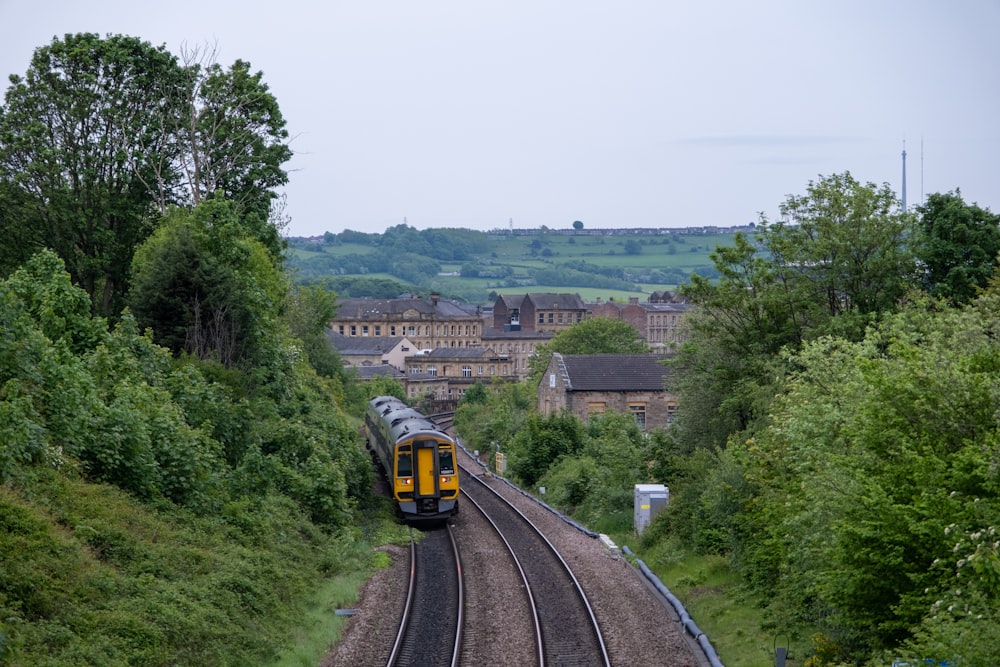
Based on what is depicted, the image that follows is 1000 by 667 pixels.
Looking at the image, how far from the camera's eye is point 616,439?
37438 millimetres

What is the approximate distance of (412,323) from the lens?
123438 mm

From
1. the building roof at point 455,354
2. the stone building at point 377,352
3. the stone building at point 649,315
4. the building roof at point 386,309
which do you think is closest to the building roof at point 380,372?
the building roof at point 455,354

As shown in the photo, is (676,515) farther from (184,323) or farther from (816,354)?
(184,323)

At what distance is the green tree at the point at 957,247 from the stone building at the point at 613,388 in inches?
739

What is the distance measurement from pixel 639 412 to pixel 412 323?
78294 millimetres

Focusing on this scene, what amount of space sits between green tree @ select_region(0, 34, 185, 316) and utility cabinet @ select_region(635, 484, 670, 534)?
61.7 ft

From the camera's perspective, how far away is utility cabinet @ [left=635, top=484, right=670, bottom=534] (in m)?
25.1

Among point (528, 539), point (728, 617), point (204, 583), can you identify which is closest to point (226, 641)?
point (204, 583)

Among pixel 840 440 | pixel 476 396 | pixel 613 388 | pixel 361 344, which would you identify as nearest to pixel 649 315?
pixel 361 344

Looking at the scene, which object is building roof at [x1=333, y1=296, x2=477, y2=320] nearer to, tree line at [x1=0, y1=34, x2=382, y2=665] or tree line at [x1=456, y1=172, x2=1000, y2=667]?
tree line at [x1=0, y1=34, x2=382, y2=665]

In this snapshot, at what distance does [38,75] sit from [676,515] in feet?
81.2

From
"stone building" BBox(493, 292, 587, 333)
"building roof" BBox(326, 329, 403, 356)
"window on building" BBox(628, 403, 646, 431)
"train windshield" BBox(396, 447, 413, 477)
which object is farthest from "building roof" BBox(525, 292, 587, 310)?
"train windshield" BBox(396, 447, 413, 477)

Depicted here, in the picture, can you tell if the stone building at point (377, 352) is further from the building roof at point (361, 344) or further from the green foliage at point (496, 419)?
the green foliage at point (496, 419)

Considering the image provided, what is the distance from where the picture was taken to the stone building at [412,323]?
121938 millimetres
